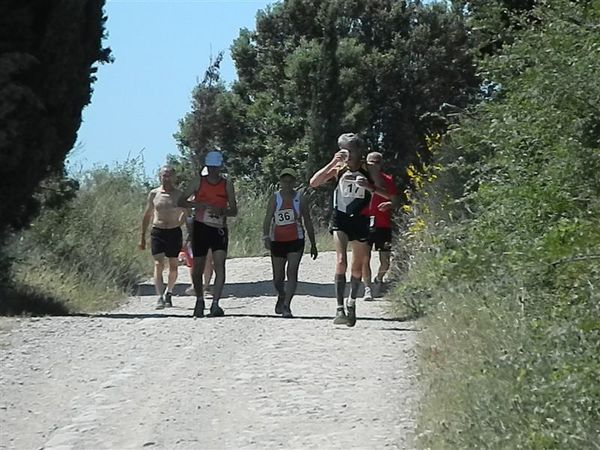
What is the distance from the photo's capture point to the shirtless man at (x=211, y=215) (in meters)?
15.1

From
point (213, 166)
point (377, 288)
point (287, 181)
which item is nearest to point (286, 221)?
point (287, 181)

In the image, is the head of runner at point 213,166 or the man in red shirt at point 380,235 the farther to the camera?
the man in red shirt at point 380,235

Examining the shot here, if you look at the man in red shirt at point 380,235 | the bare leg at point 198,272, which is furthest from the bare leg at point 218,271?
the man in red shirt at point 380,235

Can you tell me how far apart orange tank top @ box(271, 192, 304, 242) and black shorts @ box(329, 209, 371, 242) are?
1.43 metres

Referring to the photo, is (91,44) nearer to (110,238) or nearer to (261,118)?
(110,238)

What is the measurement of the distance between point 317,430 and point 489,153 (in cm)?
534

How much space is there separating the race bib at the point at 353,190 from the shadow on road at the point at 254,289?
18.3 feet

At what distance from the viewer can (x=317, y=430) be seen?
8.59 metres

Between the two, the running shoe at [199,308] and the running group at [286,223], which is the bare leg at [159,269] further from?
the running shoe at [199,308]

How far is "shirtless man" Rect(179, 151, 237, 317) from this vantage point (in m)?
15.1

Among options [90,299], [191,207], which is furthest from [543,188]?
[90,299]

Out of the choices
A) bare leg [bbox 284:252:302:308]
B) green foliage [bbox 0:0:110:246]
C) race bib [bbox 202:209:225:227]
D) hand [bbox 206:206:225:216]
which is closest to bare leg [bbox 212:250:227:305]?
race bib [bbox 202:209:225:227]

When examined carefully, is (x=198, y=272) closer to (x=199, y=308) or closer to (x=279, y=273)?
(x=199, y=308)

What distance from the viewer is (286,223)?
15055 mm
